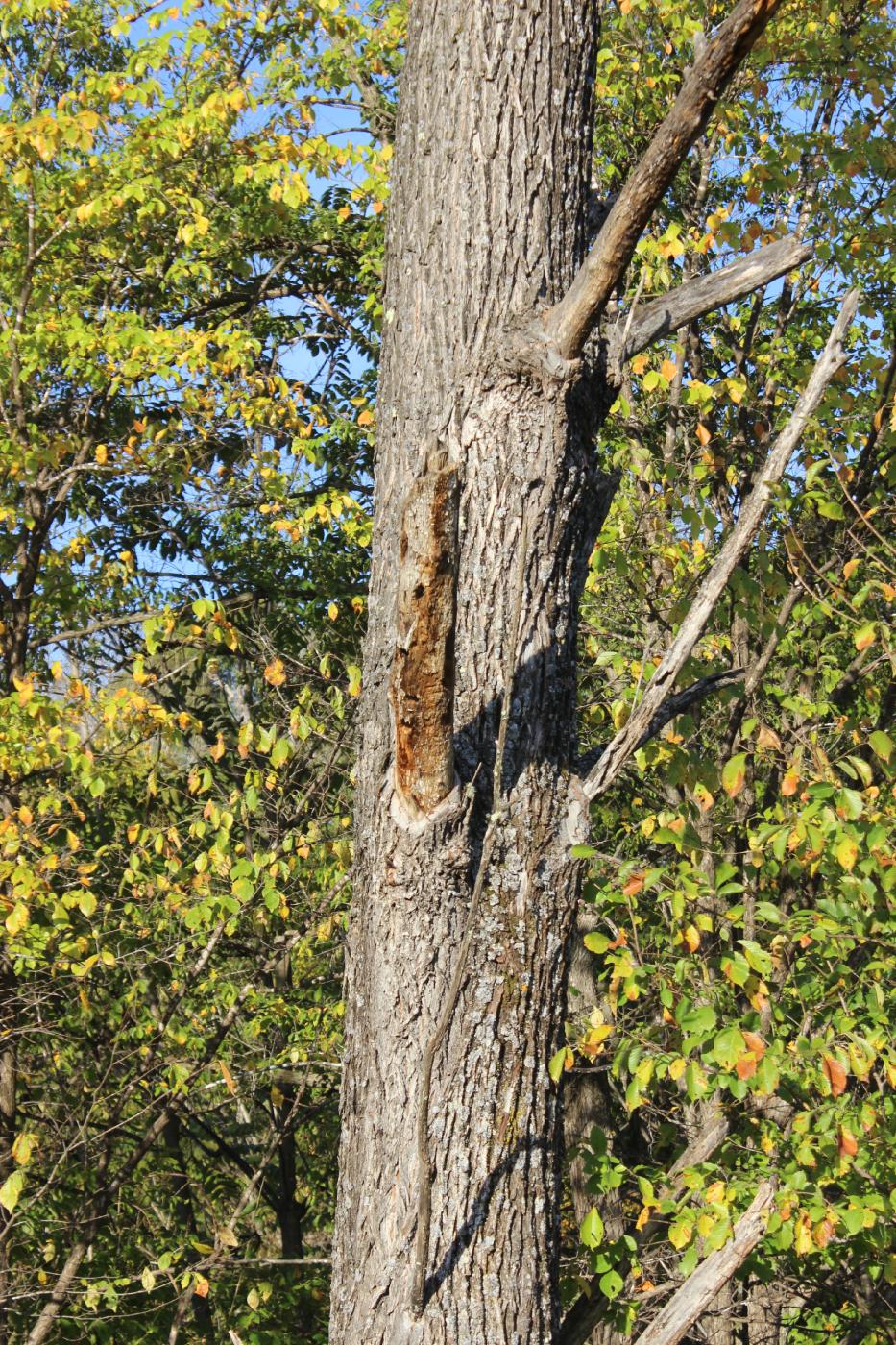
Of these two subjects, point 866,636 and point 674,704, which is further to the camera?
point 866,636

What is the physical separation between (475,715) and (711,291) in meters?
0.94

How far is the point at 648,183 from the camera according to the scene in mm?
2055

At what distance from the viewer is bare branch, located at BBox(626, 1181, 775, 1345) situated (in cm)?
273

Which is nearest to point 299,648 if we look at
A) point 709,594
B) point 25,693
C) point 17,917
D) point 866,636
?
point 25,693

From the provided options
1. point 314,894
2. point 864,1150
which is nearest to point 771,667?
point 314,894

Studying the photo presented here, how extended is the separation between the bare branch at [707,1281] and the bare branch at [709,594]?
134cm

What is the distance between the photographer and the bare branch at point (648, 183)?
6.40 ft

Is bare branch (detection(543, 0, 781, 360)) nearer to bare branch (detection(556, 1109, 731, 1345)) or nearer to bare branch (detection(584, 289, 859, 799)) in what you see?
bare branch (detection(584, 289, 859, 799))

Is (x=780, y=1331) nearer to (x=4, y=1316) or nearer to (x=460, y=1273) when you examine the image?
(x=4, y=1316)

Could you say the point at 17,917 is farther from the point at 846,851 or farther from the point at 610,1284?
the point at 846,851

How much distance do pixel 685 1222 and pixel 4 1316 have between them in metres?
3.81

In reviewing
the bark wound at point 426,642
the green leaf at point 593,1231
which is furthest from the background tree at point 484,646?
the green leaf at point 593,1231

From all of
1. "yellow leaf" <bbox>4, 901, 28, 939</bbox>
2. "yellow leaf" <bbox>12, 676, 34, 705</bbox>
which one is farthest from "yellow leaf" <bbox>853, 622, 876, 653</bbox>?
"yellow leaf" <bbox>12, 676, 34, 705</bbox>

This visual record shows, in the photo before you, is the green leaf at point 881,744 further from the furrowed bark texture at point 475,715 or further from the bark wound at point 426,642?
the bark wound at point 426,642
